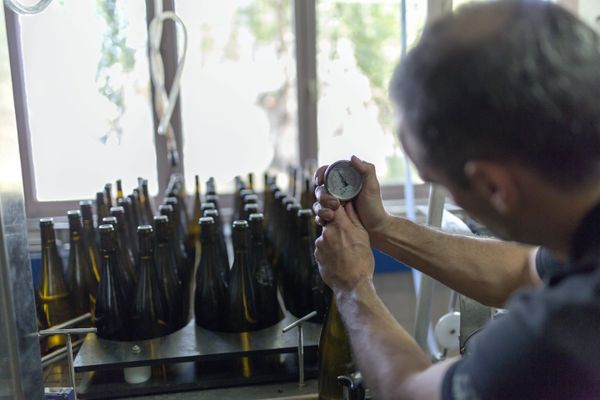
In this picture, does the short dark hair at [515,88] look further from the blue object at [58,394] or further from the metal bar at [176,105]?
the metal bar at [176,105]

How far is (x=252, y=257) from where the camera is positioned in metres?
1.08

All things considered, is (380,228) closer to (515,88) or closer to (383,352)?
(383,352)

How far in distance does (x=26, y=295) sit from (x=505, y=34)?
0.55 metres

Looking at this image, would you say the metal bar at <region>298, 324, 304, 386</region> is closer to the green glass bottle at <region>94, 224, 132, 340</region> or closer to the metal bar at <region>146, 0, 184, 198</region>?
the green glass bottle at <region>94, 224, 132, 340</region>

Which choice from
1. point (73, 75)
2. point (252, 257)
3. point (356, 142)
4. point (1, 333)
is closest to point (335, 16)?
point (356, 142)

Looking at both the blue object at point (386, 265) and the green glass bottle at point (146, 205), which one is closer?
the green glass bottle at point (146, 205)

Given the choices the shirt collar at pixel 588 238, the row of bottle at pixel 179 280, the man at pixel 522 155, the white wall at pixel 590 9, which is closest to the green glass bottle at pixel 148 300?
the row of bottle at pixel 179 280

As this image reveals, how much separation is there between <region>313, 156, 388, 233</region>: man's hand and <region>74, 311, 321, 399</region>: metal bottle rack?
0.63ft

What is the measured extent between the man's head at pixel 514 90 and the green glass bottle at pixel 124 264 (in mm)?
682

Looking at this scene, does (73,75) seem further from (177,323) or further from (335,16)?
(177,323)

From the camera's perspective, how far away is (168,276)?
42.9 inches

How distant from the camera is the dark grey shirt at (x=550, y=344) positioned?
1.59 feet

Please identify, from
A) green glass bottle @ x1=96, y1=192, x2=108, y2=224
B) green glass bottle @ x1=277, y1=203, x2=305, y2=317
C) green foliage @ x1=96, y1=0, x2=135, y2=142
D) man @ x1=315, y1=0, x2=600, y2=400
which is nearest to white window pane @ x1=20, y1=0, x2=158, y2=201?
green foliage @ x1=96, y1=0, x2=135, y2=142

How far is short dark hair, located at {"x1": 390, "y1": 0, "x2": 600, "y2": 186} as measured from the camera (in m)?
0.47
